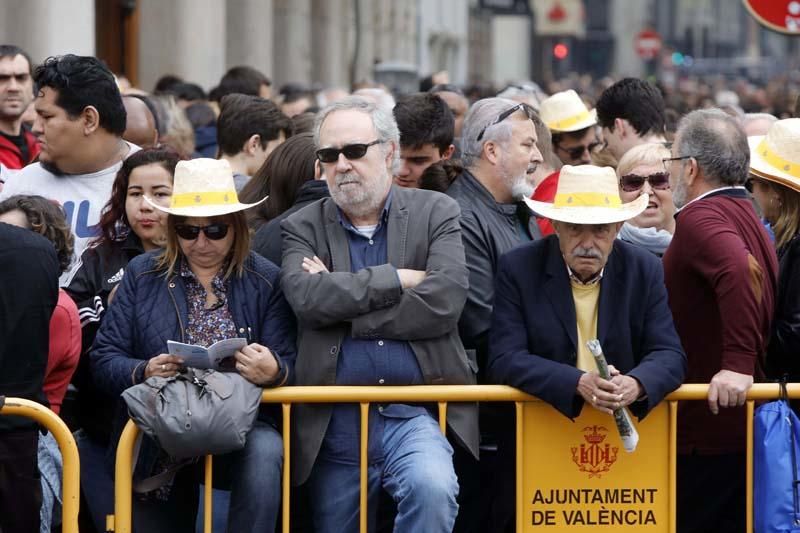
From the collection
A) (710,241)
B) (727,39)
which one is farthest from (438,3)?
(727,39)

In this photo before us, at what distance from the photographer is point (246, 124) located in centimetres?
914

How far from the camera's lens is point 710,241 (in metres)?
6.18

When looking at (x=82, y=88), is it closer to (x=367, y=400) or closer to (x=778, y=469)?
(x=367, y=400)

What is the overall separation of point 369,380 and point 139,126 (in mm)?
3423

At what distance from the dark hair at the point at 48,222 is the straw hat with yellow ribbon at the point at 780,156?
2.93m

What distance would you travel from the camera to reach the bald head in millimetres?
8745

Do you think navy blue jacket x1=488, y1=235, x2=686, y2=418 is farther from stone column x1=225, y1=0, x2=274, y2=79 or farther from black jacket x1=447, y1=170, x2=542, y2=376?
stone column x1=225, y1=0, x2=274, y2=79

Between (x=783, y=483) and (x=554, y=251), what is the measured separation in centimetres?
125

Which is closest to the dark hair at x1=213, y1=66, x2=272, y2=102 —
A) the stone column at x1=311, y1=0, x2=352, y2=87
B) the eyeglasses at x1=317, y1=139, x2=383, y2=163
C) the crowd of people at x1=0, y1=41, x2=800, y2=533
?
the crowd of people at x1=0, y1=41, x2=800, y2=533

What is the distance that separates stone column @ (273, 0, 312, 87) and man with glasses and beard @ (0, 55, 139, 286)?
2131 centimetres

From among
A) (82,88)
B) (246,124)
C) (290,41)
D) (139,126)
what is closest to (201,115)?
(246,124)

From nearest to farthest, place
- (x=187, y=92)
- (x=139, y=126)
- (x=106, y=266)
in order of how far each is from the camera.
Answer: (x=106, y=266)
(x=139, y=126)
(x=187, y=92)

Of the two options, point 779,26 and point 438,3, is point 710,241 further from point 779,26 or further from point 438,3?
point 438,3

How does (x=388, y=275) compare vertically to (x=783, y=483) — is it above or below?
above
